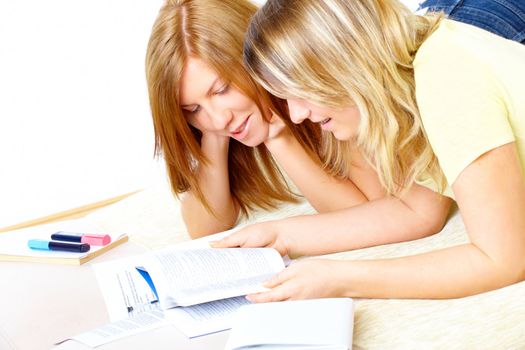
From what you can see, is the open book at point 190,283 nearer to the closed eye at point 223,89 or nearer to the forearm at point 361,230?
Result: the forearm at point 361,230

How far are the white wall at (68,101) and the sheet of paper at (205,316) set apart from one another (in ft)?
7.07

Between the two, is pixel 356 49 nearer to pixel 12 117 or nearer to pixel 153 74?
pixel 153 74

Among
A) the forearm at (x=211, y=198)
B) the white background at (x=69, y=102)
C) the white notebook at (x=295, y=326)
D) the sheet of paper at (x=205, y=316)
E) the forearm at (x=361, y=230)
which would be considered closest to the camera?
the white notebook at (x=295, y=326)

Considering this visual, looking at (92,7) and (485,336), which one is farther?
(92,7)

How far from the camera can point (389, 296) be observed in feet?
4.20

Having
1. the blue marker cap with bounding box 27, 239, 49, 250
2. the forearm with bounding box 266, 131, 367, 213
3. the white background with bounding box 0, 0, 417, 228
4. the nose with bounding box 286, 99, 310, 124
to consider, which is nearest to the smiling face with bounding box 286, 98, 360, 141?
the nose with bounding box 286, 99, 310, 124

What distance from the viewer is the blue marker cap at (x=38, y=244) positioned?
1661 mm

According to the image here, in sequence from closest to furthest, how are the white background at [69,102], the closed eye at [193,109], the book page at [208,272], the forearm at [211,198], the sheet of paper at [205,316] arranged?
the sheet of paper at [205,316] < the book page at [208,272] < the closed eye at [193,109] < the forearm at [211,198] < the white background at [69,102]

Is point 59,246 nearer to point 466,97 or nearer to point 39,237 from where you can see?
point 39,237

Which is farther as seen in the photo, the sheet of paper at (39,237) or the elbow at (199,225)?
the elbow at (199,225)

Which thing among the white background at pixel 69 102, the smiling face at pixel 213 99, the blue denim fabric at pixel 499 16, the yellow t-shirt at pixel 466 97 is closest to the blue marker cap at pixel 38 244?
the smiling face at pixel 213 99

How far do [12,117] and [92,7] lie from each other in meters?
0.55

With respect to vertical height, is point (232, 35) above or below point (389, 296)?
above

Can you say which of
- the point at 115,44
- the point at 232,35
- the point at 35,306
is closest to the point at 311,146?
the point at 232,35
